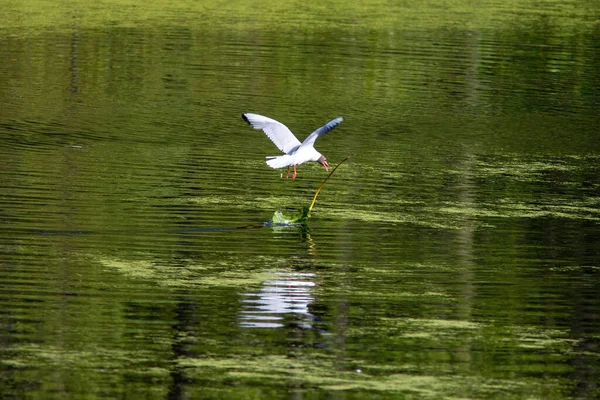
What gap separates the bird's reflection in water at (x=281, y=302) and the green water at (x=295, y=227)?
0.08ft

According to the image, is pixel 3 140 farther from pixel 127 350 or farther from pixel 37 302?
pixel 127 350

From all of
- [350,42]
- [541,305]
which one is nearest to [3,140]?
[541,305]

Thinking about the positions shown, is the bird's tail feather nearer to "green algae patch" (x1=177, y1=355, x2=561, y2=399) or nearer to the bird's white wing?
the bird's white wing

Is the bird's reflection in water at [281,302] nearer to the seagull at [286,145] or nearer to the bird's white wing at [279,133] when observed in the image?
the seagull at [286,145]

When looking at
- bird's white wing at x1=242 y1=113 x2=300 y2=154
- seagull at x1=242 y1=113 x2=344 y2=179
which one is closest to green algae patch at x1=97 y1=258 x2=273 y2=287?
seagull at x1=242 y1=113 x2=344 y2=179

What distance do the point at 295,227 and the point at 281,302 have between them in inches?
98.4

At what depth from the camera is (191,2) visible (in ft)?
104

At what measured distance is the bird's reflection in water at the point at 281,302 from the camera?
8.85 metres

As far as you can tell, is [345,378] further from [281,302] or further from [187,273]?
[187,273]

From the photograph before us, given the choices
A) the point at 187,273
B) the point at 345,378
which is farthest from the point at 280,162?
the point at 345,378

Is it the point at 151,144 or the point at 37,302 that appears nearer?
the point at 37,302

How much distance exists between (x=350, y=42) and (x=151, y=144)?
1126 centimetres

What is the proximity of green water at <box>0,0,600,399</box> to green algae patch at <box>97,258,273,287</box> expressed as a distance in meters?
0.03

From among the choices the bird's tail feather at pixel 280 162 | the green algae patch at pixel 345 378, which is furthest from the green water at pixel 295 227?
the bird's tail feather at pixel 280 162
